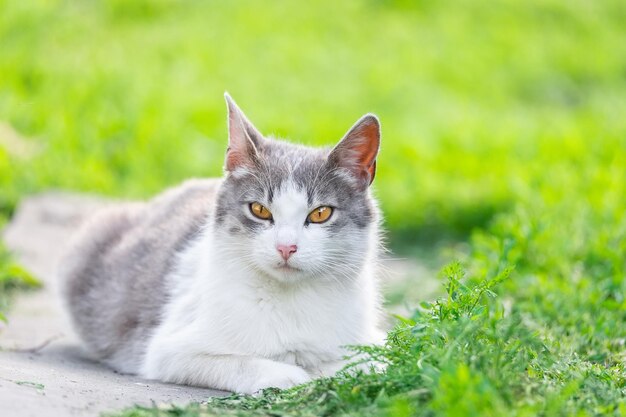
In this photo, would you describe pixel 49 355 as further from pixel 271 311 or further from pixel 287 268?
pixel 287 268

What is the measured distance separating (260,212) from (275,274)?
0.28 meters

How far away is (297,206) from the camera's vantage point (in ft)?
12.8

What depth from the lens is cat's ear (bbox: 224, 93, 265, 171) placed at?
4109 millimetres

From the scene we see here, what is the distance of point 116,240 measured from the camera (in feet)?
Result: 17.5

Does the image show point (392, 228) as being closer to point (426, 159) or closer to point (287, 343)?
point (426, 159)

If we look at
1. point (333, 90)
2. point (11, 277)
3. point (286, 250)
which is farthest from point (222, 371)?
point (333, 90)

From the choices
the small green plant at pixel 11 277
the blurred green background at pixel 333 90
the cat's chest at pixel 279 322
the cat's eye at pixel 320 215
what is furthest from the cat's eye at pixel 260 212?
the blurred green background at pixel 333 90

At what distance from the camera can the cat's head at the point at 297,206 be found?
3.84 m

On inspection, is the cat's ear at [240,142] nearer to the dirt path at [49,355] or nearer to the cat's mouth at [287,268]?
the cat's mouth at [287,268]

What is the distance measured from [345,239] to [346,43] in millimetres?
8823

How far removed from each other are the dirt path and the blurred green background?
1.72 feet

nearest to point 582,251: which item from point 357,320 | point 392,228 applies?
point 392,228

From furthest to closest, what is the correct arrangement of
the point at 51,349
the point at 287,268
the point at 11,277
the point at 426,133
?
1. the point at 426,133
2. the point at 11,277
3. the point at 51,349
4. the point at 287,268

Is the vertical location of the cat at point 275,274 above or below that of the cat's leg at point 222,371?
above
